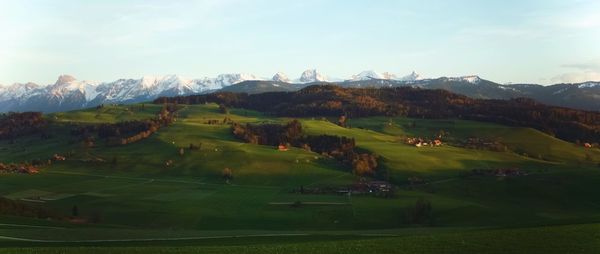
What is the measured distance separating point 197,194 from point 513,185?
64359 millimetres

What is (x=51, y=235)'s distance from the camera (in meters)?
44.3

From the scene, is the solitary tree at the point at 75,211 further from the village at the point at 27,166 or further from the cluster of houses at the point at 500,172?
the cluster of houses at the point at 500,172

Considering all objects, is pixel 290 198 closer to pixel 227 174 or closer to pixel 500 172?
pixel 227 174

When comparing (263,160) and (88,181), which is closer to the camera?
(88,181)

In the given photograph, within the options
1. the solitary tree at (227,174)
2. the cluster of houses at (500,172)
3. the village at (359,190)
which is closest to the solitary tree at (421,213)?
the village at (359,190)

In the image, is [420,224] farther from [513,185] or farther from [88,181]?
[88,181]

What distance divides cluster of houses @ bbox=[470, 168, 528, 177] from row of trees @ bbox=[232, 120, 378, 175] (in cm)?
2497

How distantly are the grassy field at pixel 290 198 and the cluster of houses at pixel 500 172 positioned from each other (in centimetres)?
400

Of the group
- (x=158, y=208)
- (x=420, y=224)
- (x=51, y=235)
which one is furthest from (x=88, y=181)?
(x=51, y=235)

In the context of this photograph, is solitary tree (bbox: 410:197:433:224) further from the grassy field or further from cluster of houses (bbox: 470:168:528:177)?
cluster of houses (bbox: 470:168:528:177)

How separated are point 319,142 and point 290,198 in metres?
71.4

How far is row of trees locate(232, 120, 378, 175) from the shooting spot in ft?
474

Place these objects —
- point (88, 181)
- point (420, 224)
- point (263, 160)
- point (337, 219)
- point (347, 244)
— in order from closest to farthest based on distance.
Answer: point (347, 244)
point (420, 224)
point (337, 219)
point (88, 181)
point (263, 160)

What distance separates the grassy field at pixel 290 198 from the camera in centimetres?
3847
